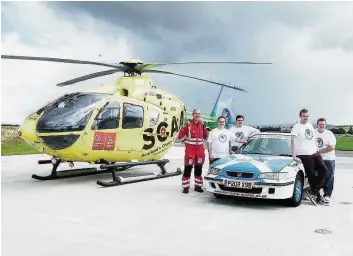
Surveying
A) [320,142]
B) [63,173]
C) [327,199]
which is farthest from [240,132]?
[63,173]

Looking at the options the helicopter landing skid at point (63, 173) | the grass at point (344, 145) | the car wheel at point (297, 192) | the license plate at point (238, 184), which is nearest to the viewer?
the license plate at point (238, 184)

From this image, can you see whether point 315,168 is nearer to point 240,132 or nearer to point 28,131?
point 240,132

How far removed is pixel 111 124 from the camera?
9789mm

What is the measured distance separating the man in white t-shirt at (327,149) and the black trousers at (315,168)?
0.31m

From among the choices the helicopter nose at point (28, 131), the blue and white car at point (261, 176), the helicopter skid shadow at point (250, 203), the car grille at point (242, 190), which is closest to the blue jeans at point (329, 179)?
the blue and white car at point (261, 176)

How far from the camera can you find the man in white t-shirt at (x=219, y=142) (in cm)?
886

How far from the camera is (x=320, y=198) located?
768 cm

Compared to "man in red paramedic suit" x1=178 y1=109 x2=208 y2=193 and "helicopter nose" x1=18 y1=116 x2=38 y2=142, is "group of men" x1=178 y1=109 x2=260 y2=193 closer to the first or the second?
"man in red paramedic suit" x1=178 y1=109 x2=208 y2=193

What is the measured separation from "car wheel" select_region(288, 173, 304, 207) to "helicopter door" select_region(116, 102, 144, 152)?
4396mm

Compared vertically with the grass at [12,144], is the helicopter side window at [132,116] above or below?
above

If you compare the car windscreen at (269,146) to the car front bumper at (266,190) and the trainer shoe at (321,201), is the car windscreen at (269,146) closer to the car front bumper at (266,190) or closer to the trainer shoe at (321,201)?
the trainer shoe at (321,201)

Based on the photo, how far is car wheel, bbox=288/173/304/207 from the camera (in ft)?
23.8

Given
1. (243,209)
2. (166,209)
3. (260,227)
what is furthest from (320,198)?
(166,209)

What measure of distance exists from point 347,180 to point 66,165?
918cm
